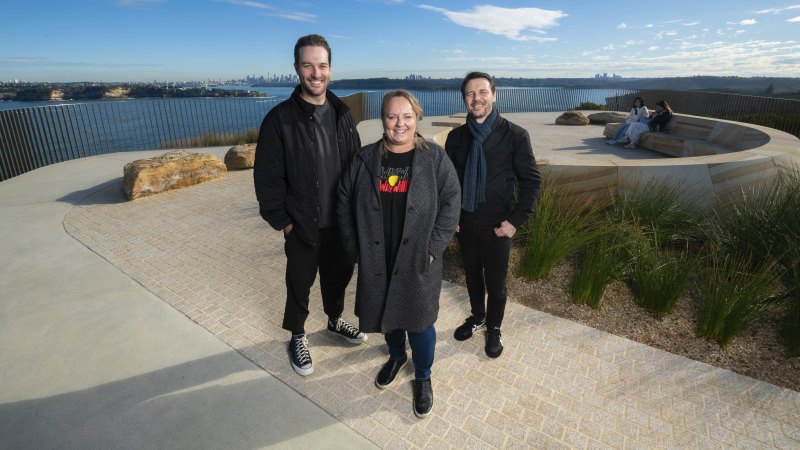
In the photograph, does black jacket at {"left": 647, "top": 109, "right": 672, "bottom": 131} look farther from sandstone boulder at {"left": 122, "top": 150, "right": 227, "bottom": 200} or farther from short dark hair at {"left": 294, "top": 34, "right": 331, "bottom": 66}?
short dark hair at {"left": 294, "top": 34, "right": 331, "bottom": 66}

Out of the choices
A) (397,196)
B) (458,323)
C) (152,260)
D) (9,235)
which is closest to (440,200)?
(397,196)

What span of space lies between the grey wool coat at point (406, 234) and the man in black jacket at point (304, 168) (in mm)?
259

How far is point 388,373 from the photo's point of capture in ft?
8.25

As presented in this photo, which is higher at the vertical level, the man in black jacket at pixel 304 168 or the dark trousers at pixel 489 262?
the man in black jacket at pixel 304 168

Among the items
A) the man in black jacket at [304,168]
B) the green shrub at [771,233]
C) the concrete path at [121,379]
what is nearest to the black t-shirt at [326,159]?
the man in black jacket at [304,168]

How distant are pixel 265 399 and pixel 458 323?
4.99 feet

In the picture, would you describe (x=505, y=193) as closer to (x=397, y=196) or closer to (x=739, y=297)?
(x=397, y=196)

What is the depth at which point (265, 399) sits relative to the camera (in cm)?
237

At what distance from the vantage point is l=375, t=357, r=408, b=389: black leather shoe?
2488 mm

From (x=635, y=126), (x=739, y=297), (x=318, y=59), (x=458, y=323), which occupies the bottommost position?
(x=458, y=323)

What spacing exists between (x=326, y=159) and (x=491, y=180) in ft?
3.39

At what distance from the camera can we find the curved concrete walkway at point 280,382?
6.98ft

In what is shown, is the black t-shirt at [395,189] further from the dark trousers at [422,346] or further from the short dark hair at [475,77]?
the short dark hair at [475,77]

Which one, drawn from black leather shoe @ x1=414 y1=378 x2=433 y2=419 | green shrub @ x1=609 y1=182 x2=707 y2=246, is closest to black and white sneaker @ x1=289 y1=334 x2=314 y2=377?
black leather shoe @ x1=414 y1=378 x2=433 y2=419
